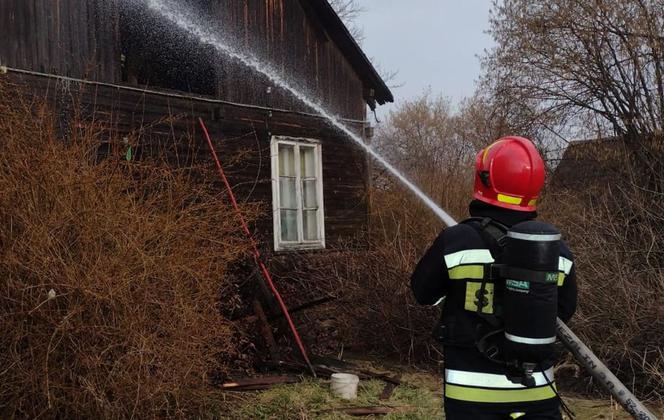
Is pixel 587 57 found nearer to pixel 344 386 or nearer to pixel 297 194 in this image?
pixel 297 194

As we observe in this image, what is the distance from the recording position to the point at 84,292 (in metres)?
3.88

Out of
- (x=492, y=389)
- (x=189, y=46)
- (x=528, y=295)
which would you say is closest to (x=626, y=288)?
(x=492, y=389)

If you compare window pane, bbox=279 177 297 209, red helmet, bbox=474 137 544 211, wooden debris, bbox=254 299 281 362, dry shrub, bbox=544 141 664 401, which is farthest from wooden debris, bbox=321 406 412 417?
window pane, bbox=279 177 297 209

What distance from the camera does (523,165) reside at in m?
2.61

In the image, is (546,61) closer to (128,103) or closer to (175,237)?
(128,103)

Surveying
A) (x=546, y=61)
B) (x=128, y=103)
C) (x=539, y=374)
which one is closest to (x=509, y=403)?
(x=539, y=374)

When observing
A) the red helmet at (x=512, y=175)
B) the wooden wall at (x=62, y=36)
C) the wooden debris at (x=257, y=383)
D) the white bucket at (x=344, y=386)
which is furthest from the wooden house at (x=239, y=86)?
the red helmet at (x=512, y=175)

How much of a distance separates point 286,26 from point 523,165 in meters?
8.93

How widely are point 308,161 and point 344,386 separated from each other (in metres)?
6.22

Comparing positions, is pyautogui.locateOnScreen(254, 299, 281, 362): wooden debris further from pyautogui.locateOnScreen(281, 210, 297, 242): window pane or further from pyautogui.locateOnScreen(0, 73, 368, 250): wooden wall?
pyautogui.locateOnScreen(281, 210, 297, 242): window pane

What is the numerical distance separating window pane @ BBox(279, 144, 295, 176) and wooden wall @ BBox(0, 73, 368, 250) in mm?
275

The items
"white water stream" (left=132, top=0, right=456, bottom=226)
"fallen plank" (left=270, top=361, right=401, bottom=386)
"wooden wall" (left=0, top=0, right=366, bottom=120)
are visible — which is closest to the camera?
"fallen plank" (left=270, top=361, right=401, bottom=386)

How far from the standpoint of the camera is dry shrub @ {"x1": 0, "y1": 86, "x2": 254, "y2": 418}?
389 cm

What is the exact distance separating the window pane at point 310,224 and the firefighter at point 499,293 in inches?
331
